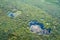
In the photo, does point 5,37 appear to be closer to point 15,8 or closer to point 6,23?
point 6,23

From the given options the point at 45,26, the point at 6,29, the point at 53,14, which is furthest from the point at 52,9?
the point at 6,29

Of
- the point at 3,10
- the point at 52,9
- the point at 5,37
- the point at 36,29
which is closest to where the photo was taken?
the point at 5,37

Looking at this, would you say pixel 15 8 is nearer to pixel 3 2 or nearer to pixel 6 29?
pixel 3 2

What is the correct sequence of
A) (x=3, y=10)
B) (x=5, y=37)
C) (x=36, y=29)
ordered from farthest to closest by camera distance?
(x=3, y=10) → (x=36, y=29) → (x=5, y=37)

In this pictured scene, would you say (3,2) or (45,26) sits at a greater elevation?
(3,2)

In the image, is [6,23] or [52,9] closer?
[6,23]

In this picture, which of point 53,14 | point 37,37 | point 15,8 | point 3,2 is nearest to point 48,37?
point 37,37
